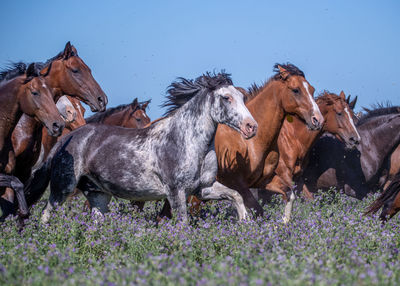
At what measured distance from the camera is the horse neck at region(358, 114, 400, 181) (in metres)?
10.8

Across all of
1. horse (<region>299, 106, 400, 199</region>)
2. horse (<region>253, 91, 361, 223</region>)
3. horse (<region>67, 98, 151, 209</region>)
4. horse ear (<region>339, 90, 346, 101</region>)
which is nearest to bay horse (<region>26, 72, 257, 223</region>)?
horse (<region>253, 91, 361, 223</region>)

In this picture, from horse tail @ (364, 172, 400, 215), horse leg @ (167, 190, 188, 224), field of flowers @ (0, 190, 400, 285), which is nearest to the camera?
field of flowers @ (0, 190, 400, 285)

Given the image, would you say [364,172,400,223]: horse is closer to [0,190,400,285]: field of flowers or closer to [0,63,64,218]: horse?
[0,190,400,285]: field of flowers

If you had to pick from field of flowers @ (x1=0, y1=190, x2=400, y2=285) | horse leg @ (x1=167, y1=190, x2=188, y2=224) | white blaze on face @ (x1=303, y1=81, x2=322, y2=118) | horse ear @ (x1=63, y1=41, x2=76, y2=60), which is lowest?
field of flowers @ (x1=0, y1=190, x2=400, y2=285)

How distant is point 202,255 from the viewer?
4.77 m

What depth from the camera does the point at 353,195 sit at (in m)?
10.8

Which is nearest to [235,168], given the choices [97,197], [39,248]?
[97,197]

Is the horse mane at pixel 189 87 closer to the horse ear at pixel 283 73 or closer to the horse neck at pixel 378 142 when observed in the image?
the horse ear at pixel 283 73

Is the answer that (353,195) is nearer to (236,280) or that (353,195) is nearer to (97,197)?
(97,197)

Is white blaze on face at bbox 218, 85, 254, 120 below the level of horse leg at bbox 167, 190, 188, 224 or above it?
above

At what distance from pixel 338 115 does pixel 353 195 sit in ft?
6.01

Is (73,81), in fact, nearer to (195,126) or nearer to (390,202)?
(195,126)

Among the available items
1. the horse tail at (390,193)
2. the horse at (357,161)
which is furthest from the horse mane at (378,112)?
the horse tail at (390,193)

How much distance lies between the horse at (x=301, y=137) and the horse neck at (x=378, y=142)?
1.00 meters
